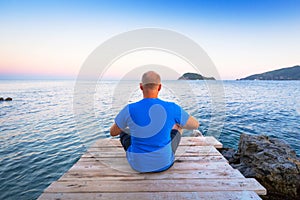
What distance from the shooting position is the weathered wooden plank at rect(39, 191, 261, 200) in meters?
2.15

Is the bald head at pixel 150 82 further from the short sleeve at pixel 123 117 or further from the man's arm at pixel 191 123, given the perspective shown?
the man's arm at pixel 191 123

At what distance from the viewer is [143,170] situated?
8.88ft

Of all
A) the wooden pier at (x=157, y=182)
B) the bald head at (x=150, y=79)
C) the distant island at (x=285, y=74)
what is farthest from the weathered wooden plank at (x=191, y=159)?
the distant island at (x=285, y=74)

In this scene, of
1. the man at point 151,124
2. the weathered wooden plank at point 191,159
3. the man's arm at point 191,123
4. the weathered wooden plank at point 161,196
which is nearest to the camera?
the weathered wooden plank at point 161,196

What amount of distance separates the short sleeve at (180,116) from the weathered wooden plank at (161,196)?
3.26ft

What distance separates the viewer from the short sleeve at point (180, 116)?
2.57m

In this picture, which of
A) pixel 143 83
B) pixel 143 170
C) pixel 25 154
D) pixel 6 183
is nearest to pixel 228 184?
pixel 143 170

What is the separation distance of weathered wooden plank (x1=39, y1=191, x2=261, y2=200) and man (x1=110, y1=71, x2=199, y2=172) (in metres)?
0.53

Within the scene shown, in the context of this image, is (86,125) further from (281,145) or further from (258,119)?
(258,119)

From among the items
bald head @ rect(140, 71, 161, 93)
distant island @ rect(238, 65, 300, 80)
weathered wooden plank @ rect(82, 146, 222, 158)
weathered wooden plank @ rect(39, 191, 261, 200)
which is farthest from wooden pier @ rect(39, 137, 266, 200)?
distant island @ rect(238, 65, 300, 80)

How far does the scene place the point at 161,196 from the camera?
2170 mm

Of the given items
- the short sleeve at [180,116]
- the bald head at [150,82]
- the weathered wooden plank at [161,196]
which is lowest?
the weathered wooden plank at [161,196]

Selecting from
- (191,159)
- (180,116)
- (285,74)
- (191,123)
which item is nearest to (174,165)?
(191,159)

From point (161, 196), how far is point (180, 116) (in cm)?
114
